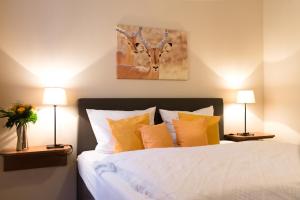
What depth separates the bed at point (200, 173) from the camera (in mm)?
1286

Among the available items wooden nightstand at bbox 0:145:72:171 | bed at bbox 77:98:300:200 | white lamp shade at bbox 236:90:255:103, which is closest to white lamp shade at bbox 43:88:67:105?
wooden nightstand at bbox 0:145:72:171

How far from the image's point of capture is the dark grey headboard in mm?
2871

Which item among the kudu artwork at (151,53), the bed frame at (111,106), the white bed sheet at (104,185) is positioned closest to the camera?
the white bed sheet at (104,185)

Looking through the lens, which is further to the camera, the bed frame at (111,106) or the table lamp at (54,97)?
the bed frame at (111,106)

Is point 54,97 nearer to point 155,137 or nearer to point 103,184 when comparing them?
point 155,137

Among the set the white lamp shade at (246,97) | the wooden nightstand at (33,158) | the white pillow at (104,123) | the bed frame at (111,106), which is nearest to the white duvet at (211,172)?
the white pillow at (104,123)

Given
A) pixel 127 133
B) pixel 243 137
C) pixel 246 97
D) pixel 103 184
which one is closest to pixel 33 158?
pixel 127 133

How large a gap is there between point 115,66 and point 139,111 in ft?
2.03

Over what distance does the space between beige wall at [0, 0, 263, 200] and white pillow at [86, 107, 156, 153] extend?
267 millimetres

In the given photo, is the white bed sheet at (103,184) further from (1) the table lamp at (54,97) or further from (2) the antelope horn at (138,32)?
(2) the antelope horn at (138,32)

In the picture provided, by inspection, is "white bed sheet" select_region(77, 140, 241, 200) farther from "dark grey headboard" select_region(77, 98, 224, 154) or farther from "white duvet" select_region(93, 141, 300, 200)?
"dark grey headboard" select_region(77, 98, 224, 154)

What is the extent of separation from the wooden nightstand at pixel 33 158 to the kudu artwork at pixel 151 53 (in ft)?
3.65

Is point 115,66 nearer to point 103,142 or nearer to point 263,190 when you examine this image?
point 103,142

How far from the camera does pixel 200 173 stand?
1.53 metres
